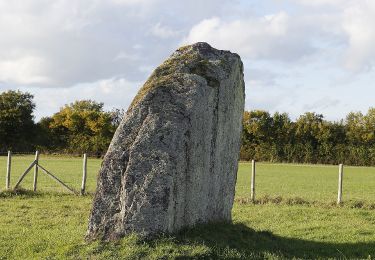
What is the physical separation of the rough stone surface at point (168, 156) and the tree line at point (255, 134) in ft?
222

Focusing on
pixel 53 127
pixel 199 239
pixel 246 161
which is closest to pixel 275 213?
pixel 199 239

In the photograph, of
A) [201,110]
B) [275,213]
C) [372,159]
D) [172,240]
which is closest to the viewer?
[172,240]

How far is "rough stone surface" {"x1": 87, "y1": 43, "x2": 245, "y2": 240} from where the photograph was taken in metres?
10.7

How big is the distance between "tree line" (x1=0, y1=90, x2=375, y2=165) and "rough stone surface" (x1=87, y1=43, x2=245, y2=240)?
222 ft

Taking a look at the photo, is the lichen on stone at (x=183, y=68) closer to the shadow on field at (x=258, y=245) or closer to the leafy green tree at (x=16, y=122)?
the shadow on field at (x=258, y=245)

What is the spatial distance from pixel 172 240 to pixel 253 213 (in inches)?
355

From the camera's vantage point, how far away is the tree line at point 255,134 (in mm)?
79938

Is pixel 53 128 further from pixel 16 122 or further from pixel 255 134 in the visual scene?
pixel 255 134

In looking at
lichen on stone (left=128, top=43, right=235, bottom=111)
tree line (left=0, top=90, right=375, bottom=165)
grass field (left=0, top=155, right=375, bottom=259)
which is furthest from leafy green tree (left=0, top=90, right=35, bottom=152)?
lichen on stone (left=128, top=43, right=235, bottom=111)

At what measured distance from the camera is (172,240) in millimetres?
10711

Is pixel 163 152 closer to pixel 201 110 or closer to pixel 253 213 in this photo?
pixel 201 110

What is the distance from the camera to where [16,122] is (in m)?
87.1

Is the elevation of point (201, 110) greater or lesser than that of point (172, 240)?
greater

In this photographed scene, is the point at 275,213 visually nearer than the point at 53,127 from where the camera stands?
Yes
